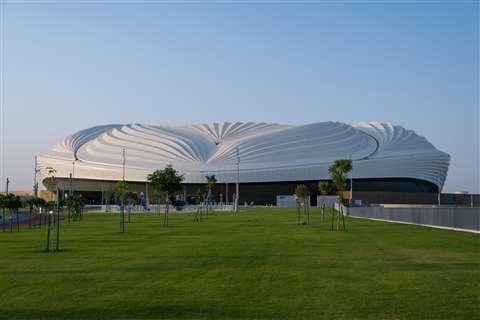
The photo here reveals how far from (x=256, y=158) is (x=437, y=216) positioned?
8243cm

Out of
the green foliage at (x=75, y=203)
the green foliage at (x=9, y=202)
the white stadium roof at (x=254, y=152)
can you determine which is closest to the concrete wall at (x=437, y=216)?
the green foliage at (x=75, y=203)

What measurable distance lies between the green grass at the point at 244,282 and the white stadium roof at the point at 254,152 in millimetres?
92318

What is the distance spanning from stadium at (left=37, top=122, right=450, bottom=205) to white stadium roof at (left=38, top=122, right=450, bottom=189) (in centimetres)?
18

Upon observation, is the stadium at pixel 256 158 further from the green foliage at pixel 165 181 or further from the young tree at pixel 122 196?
the green foliage at pixel 165 181

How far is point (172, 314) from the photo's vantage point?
10.9 meters

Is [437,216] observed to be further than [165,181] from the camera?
No

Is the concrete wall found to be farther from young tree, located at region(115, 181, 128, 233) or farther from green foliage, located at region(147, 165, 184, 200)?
→ young tree, located at region(115, 181, 128, 233)

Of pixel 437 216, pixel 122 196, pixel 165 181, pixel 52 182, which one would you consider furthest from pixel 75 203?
pixel 52 182

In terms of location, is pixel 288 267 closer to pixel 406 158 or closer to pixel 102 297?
pixel 102 297

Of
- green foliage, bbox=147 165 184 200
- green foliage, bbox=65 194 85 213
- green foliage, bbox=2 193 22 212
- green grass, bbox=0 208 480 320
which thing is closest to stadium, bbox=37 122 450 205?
green foliage, bbox=65 194 85 213

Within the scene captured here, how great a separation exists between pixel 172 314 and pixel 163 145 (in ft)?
392

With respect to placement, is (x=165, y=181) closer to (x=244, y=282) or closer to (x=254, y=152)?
(x=244, y=282)

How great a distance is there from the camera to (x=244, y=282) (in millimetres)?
14203

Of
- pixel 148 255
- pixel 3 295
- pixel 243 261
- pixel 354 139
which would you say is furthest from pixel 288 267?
Result: pixel 354 139
